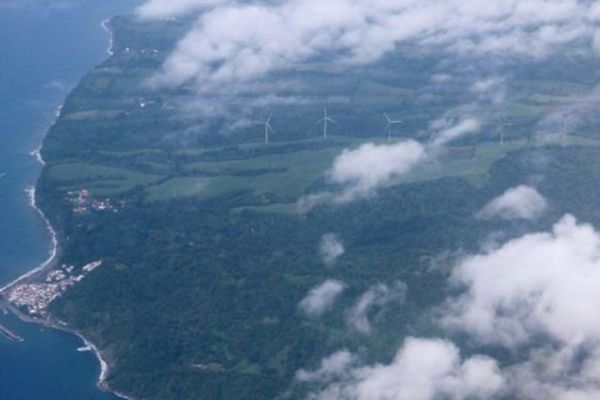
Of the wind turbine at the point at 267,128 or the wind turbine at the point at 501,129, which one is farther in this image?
the wind turbine at the point at 267,128

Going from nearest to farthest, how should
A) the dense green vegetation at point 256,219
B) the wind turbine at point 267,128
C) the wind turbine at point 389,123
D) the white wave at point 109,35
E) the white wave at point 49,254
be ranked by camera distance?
the dense green vegetation at point 256,219, the white wave at point 49,254, the wind turbine at point 389,123, the wind turbine at point 267,128, the white wave at point 109,35

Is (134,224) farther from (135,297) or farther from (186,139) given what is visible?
(186,139)

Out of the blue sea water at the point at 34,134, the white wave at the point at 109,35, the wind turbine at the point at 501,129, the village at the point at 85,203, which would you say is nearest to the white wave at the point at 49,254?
the blue sea water at the point at 34,134

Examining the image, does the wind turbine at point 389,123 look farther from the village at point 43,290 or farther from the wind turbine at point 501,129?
the village at point 43,290

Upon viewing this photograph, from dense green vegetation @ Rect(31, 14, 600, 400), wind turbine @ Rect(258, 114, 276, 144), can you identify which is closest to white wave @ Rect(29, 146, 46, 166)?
dense green vegetation @ Rect(31, 14, 600, 400)

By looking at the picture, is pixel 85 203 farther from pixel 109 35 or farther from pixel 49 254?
pixel 109 35

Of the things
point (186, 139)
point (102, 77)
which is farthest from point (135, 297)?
point (102, 77)
